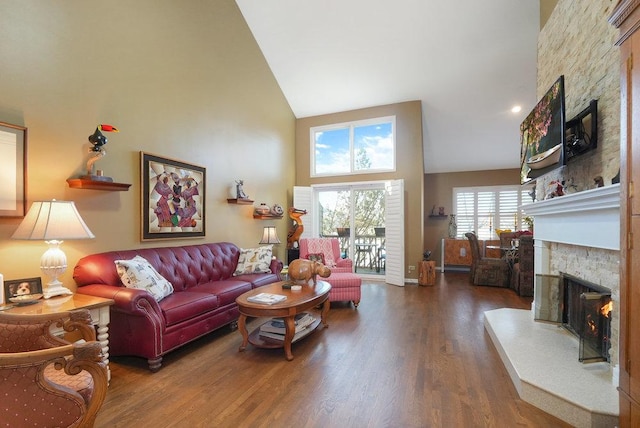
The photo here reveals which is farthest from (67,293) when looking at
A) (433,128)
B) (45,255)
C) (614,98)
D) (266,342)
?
(433,128)

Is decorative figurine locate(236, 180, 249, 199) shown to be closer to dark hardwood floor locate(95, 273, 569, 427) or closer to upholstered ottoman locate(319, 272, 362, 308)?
upholstered ottoman locate(319, 272, 362, 308)

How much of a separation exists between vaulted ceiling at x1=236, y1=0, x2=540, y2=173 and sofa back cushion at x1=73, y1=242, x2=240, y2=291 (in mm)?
3706

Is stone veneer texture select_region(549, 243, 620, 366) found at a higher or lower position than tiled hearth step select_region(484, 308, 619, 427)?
higher

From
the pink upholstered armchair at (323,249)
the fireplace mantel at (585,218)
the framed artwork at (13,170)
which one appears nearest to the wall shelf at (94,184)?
the framed artwork at (13,170)

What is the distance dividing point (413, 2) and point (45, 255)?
204 inches

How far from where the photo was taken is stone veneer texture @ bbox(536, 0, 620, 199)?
80.4 inches

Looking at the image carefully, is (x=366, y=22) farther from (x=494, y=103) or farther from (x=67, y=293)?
(x=67, y=293)

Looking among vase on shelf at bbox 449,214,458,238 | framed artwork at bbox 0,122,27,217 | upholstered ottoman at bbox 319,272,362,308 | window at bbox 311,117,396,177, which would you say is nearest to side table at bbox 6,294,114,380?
framed artwork at bbox 0,122,27,217

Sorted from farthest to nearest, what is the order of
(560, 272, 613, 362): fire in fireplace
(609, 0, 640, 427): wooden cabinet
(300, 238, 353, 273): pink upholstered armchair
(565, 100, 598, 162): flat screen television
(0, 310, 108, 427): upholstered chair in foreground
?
1. (300, 238, 353, 273): pink upholstered armchair
2. (565, 100, 598, 162): flat screen television
3. (560, 272, 613, 362): fire in fireplace
4. (609, 0, 640, 427): wooden cabinet
5. (0, 310, 108, 427): upholstered chair in foreground

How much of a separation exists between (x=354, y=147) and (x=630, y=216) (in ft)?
17.1

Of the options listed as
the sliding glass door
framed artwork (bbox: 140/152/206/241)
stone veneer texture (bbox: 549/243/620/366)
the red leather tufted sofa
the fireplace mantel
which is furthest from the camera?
the sliding glass door

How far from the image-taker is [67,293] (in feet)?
7.42

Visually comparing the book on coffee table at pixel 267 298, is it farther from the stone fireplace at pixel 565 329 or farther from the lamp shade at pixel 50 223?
the stone fireplace at pixel 565 329

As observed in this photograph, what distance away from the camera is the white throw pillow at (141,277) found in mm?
2527
